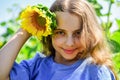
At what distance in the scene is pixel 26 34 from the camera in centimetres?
316

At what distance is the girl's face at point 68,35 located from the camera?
303 cm

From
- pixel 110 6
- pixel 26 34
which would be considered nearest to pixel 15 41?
pixel 26 34

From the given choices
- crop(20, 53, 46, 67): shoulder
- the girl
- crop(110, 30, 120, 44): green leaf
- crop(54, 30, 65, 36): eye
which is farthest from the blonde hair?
crop(110, 30, 120, 44): green leaf

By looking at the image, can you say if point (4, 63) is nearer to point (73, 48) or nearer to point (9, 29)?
point (73, 48)

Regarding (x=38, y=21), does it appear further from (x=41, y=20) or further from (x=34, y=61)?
(x=34, y=61)

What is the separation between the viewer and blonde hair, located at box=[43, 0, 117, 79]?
310 cm

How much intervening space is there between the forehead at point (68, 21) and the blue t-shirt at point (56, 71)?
21 centimetres

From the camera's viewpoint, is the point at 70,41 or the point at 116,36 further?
the point at 116,36

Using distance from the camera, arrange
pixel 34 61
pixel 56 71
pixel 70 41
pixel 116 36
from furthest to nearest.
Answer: pixel 116 36 < pixel 34 61 < pixel 56 71 < pixel 70 41

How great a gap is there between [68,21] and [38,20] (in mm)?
159

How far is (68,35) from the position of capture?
9.93ft

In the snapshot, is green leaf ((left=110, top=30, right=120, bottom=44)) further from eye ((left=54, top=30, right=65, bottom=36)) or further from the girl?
eye ((left=54, top=30, right=65, bottom=36))

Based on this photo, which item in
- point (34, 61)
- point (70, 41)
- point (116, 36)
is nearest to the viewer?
point (70, 41)

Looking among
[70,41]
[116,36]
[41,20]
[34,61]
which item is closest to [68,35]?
[70,41]
